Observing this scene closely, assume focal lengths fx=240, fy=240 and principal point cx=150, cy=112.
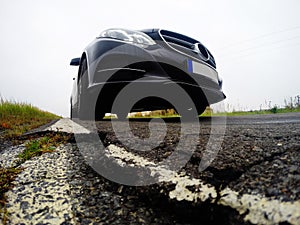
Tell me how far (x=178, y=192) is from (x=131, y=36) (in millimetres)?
2280

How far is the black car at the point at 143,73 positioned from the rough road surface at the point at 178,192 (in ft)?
5.13

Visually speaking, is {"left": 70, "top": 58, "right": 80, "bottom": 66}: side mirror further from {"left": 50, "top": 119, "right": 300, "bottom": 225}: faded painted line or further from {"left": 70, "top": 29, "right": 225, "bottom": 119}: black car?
{"left": 50, "top": 119, "right": 300, "bottom": 225}: faded painted line

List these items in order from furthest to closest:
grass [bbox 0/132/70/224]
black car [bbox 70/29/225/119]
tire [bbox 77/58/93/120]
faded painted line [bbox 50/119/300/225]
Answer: tire [bbox 77/58/93/120], black car [bbox 70/29/225/119], grass [bbox 0/132/70/224], faded painted line [bbox 50/119/300/225]

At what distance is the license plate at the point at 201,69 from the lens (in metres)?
2.95

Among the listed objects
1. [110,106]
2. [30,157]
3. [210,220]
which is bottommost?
[210,220]

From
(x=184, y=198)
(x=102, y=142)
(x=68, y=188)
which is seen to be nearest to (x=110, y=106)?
(x=102, y=142)

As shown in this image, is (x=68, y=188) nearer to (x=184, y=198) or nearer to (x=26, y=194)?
(x=26, y=194)

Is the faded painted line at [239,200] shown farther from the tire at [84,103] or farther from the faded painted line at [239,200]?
the tire at [84,103]

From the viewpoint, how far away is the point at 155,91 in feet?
9.14

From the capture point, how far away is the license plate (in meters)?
2.95

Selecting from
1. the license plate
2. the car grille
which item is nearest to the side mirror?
the car grille

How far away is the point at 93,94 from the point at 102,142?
1497mm

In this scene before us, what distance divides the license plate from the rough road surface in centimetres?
184

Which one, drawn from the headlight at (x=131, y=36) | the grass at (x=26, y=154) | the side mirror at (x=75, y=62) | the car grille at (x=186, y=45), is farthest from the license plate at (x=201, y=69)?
the side mirror at (x=75, y=62)
